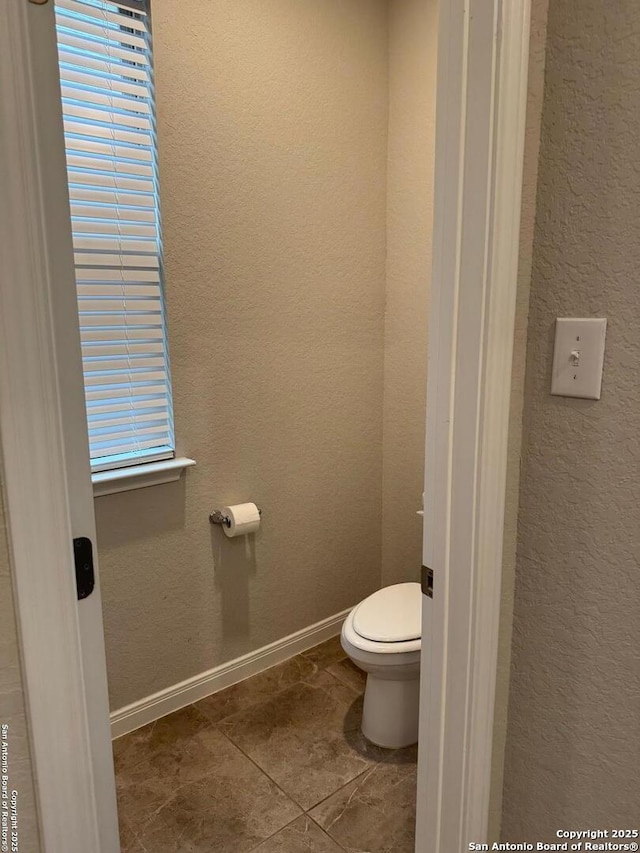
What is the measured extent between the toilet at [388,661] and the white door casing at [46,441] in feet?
3.68

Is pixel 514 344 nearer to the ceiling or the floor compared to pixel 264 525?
nearer to the ceiling

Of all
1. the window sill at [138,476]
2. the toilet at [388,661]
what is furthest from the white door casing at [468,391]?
the window sill at [138,476]

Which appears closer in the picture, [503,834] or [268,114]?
[503,834]

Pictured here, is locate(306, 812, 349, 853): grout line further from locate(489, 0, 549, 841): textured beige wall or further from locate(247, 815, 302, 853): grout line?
locate(489, 0, 549, 841): textured beige wall

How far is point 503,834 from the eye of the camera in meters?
1.05

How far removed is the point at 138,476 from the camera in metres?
1.94

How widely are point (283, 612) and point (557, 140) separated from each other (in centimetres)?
205

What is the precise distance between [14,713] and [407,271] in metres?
2.12

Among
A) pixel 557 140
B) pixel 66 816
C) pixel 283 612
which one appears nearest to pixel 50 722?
pixel 66 816

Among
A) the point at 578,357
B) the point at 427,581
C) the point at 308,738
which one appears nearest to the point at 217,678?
the point at 308,738

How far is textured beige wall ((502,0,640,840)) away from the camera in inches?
31.1

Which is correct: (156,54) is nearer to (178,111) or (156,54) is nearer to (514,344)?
(178,111)

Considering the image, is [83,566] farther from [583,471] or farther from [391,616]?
[391,616]

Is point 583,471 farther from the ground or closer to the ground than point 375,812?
farther from the ground
